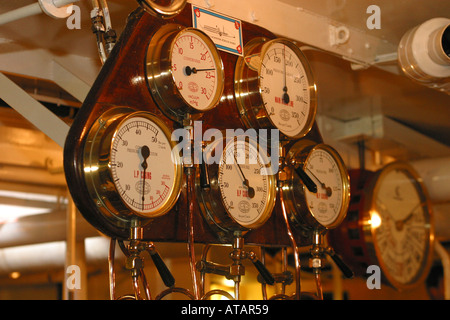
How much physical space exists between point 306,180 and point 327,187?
0.26 metres

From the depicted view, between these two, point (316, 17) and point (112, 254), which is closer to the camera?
point (112, 254)

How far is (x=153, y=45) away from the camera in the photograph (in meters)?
1.62

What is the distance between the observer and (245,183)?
1.71 metres

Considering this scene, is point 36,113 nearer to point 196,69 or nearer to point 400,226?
point 196,69

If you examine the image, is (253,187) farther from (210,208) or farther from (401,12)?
(401,12)

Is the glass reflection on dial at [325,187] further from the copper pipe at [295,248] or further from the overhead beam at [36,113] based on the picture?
the overhead beam at [36,113]

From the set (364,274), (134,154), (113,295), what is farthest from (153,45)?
(364,274)

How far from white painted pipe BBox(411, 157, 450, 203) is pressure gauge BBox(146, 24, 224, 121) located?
6.49 ft

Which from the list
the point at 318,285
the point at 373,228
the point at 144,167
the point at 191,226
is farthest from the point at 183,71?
the point at 373,228

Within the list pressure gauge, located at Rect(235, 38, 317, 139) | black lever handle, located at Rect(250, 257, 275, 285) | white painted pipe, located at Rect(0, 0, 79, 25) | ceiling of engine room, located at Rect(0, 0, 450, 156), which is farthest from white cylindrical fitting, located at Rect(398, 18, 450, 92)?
white painted pipe, located at Rect(0, 0, 79, 25)

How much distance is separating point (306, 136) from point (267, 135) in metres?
0.27

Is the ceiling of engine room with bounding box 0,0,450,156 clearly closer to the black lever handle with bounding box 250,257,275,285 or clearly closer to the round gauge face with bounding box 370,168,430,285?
the round gauge face with bounding box 370,168,430,285

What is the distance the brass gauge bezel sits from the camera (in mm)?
2796

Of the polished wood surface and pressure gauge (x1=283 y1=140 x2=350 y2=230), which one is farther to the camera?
pressure gauge (x1=283 y1=140 x2=350 y2=230)
